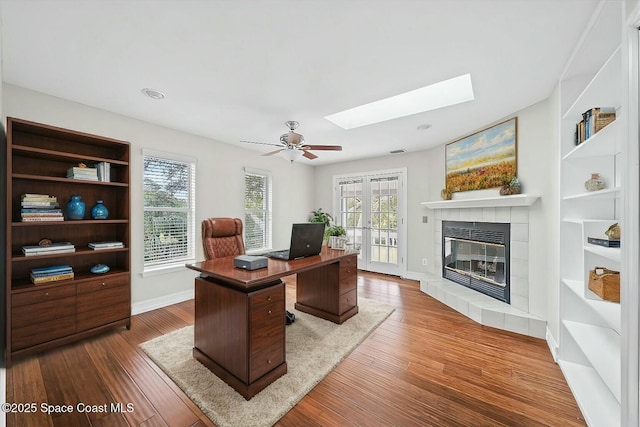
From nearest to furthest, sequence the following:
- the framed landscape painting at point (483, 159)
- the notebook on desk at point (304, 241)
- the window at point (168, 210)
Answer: the notebook on desk at point (304, 241), the framed landscape painting at point (483, 159), the window at point (168, 210)

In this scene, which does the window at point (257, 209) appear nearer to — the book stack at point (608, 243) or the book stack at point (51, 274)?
the book stack at point (51, 274)

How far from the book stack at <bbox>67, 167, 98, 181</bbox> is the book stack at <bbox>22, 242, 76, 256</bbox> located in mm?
636

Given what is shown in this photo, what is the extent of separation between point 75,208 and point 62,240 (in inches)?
15.5

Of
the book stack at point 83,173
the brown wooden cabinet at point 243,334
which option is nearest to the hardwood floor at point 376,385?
the brown wooden cabinet at point 243,334

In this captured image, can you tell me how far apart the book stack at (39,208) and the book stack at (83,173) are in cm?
26

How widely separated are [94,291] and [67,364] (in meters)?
0.64

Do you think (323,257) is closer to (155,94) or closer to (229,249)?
(229,249)

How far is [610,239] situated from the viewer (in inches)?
69.7

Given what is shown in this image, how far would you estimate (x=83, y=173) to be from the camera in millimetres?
2682

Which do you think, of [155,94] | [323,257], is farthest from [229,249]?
[155,94]

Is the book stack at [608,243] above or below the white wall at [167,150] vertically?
below

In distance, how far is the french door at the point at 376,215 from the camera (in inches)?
199

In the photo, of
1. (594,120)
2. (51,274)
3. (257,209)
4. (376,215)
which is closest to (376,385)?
(594,120)

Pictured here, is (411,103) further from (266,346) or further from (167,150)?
(167,150)
